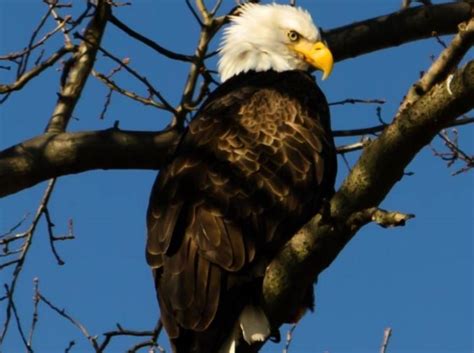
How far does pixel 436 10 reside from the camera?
25.0 ft

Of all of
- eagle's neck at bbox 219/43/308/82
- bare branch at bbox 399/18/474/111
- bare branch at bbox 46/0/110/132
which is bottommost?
bare branch at bbox 399/18/474/111

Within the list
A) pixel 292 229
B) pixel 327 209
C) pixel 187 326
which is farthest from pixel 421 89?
pixel 187 326

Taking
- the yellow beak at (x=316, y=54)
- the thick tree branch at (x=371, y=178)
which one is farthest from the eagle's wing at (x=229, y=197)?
the yellow beak at (x=316, y=54)

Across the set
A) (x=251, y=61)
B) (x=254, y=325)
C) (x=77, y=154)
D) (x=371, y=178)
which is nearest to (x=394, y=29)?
(x=251, y=61)

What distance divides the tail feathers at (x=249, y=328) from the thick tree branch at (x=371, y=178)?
0.29m

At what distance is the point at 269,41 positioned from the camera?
7.11 m

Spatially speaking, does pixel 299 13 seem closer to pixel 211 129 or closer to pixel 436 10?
pixel 436 10

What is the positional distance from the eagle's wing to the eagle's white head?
1022 mm

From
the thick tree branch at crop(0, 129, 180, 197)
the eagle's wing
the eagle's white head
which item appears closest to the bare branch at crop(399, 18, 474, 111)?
the eagle's wing

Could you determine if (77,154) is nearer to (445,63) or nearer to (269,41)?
(269,41)

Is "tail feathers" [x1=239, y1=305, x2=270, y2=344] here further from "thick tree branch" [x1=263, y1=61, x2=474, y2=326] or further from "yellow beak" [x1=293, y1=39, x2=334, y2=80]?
"yellow beak" [x1=293, y1=39, x2=334, y2=80]

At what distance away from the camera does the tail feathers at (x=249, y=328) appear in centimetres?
527

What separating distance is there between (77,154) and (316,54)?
1.54m

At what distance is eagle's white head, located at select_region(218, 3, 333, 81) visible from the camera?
700cm
